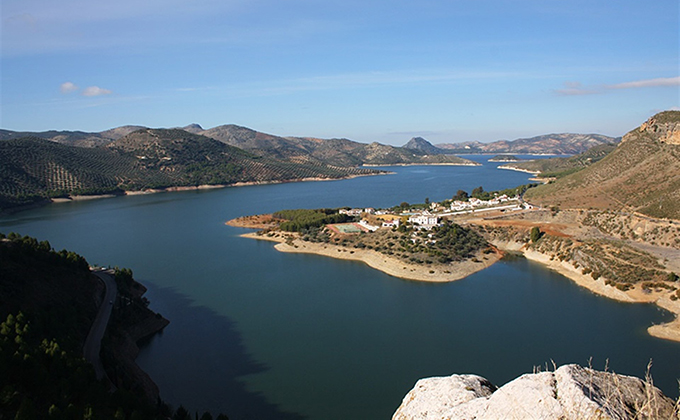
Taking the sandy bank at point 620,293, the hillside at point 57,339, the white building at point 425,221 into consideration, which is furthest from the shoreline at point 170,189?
the sandy bank at point 620,293

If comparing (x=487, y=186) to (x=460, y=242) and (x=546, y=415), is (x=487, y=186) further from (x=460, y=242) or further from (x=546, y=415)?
(x=546, y=415)

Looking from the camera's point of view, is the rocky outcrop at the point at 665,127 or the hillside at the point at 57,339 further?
the rocky outcrop at the point at 665,127

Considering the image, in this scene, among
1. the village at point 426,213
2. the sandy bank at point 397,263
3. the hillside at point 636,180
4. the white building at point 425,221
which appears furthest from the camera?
the village at point 426,213

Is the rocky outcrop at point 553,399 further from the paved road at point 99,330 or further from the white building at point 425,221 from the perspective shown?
the white building at point 425,221

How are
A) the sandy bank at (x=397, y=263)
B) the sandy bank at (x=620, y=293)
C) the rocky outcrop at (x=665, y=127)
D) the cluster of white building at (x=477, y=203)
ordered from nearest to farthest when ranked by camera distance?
the sandy bank at (x=620, y=293) < the sandy bank at (x=397, y=263) < the rocky outcrop at (x=665, y=127) < the cluster of white building at (x=477, y=203)

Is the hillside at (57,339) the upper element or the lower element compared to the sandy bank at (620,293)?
upper

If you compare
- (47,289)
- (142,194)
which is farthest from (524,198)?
(142,194)
